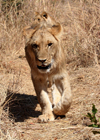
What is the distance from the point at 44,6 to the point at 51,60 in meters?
5.11

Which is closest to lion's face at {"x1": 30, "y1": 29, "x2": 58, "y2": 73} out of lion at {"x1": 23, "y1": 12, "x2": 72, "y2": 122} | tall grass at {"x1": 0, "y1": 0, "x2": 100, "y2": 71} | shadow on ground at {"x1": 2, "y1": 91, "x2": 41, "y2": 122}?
lion at {"x1": 23, "y1": 12, "x2": 72, "y2": 122}

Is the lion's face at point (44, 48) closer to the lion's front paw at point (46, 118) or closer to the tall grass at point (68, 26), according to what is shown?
the lion's front paw at point (46, 118)

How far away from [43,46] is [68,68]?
376cm

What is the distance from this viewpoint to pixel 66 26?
9.38m

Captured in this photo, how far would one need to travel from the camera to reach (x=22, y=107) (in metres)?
6.19

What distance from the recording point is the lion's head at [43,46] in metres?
4.33

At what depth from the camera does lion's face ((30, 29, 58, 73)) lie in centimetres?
429

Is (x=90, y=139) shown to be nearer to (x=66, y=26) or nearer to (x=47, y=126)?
(x=47, y=126)

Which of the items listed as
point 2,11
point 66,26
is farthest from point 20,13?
point 66,26

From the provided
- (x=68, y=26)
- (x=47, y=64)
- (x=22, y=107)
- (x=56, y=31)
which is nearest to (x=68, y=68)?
(x=68, y=26)

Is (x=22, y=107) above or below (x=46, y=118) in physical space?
below

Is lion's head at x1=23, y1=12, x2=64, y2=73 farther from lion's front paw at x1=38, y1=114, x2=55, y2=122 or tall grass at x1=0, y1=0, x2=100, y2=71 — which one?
tall grass at x1=0, y1=0, x2=100, y2=71

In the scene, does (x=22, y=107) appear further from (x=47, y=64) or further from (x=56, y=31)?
(x=56, y=31)

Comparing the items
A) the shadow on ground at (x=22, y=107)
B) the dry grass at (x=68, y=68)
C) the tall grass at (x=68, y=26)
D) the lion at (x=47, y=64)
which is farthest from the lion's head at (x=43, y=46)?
the tall grass at (x=68, y=26)
